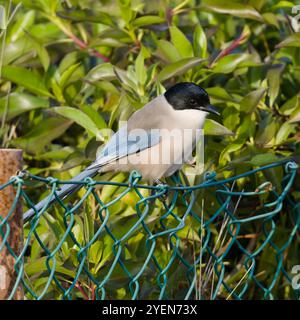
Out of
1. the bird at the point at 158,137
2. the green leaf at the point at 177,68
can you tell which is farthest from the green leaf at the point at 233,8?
the bird at the point at 158,137

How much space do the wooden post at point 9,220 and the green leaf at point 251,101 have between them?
6.12 ft

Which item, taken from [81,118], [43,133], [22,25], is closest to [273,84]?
[81,118]

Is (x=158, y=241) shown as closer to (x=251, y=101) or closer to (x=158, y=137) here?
(x=158, y=137)

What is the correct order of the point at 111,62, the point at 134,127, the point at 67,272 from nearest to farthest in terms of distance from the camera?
the point at 67,272 < the point at 134,127 < the point at 111,62

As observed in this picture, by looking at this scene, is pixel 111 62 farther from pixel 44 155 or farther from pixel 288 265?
pixel 288 265

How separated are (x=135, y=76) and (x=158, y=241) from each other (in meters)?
0.91

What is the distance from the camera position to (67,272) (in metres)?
3.26

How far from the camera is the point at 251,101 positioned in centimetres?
418

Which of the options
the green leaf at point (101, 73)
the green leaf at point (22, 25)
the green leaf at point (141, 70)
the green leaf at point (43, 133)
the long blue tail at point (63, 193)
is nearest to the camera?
the long blue tail at point (63, 193)

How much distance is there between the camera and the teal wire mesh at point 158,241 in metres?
3.07

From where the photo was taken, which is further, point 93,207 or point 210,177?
point 93,207

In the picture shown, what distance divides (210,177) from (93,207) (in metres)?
1.22

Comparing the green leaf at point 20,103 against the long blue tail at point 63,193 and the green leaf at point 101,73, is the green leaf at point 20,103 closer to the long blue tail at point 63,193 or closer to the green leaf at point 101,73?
the green leaf at point 101,73
